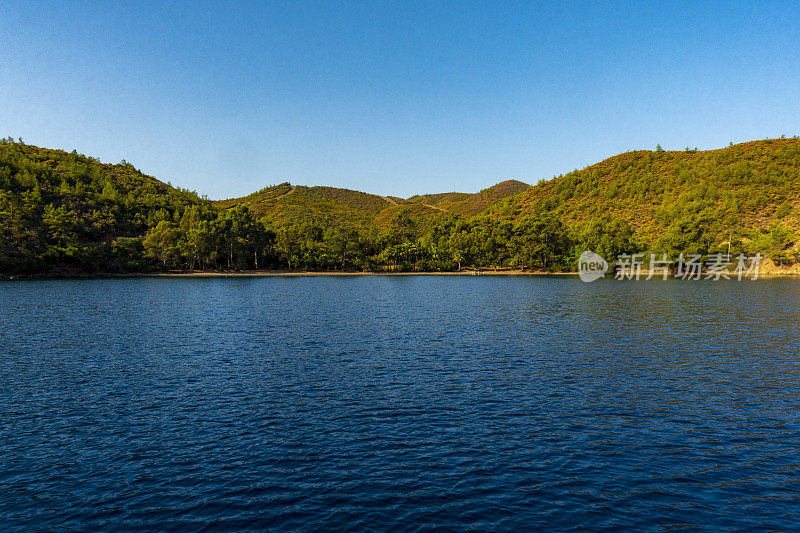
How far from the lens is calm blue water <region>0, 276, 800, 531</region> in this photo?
18.2 m

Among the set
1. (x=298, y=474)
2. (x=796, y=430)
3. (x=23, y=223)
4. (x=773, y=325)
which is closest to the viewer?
(x=298, y=474)

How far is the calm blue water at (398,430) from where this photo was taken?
59.8 feet

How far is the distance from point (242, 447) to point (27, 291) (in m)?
118

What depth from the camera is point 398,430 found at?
26109 millimetres

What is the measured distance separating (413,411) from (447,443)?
5.19 m

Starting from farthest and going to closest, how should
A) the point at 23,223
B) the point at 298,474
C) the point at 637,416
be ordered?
the point at 23,223 → the point at 637,416 → the point at 298,474

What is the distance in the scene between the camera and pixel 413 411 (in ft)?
95.8

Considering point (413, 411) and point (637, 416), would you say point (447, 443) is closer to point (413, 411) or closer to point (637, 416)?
point (413, 411)

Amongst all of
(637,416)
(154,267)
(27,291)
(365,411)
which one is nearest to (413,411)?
(365,411)

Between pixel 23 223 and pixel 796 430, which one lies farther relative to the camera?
pixel 23 223

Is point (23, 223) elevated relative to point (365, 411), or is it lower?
elevated

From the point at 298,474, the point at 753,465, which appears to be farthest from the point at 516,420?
the point at 298,474

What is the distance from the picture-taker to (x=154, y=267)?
196 m

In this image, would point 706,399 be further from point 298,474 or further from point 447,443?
point 298,474
